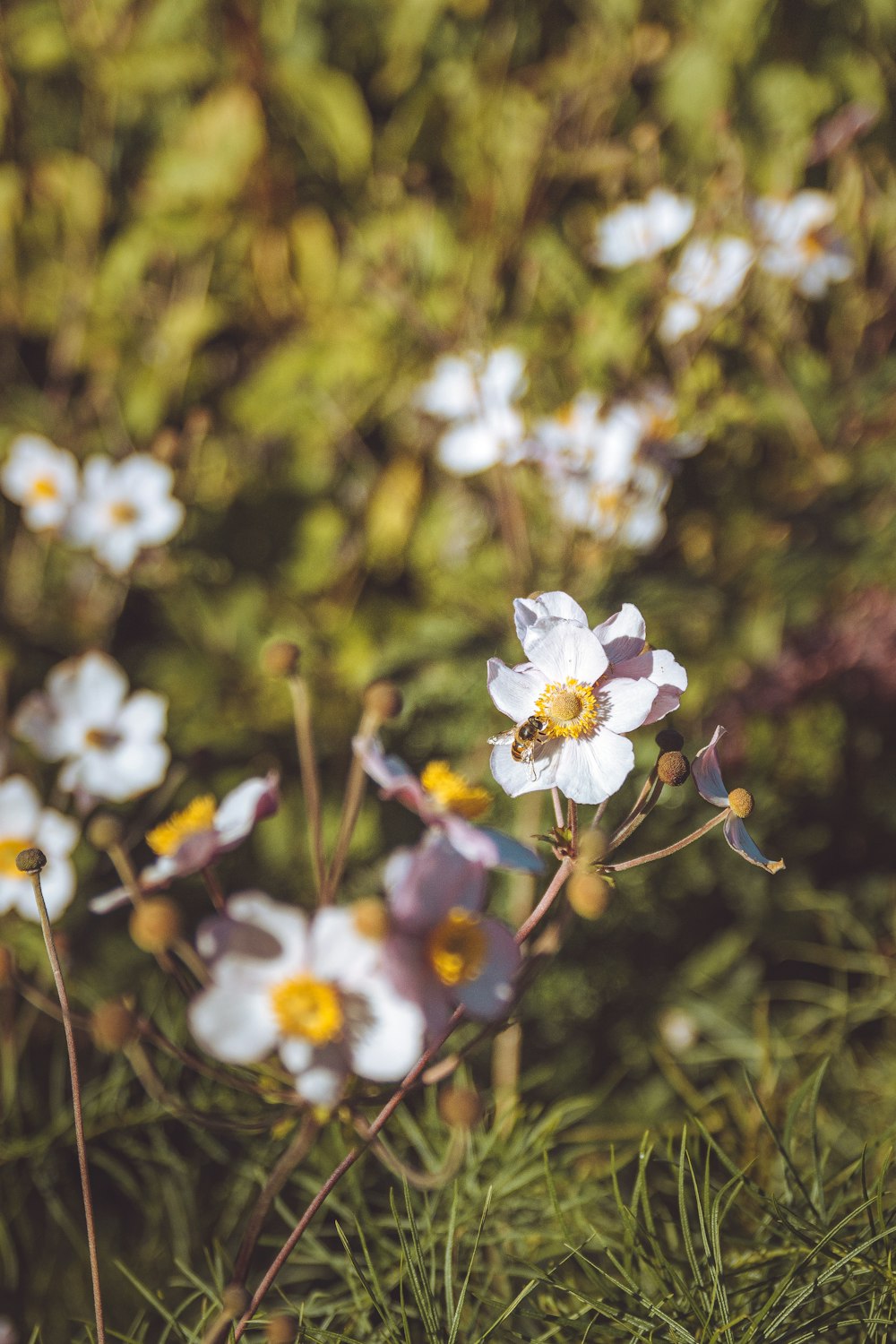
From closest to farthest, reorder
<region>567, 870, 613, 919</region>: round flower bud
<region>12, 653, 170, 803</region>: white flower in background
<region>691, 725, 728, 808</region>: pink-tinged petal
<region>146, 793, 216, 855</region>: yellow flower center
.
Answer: <region>567, 870, 613, 919</region>: round flower bud, <region>691, 725, 728, 808</region>: pink-tinged petal, <region>146, 793, 216, 855</region>: yellow flower center, <region>12, 653, 170, 803</region>: white flower in background

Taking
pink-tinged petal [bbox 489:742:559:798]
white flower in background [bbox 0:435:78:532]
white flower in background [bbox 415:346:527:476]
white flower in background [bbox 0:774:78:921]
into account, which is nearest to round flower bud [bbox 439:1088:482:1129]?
pink-tinged petal [bbox 489:742:559:798]

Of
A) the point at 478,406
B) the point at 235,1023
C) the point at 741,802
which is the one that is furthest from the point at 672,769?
the point at 478,406

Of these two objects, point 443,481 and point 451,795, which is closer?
point 451,795

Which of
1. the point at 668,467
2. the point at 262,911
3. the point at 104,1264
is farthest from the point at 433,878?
the point at 668,467

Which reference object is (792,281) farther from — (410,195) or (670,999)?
(670,999)

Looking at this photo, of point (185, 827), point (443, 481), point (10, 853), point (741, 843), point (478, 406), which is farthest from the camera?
point (443, 481)

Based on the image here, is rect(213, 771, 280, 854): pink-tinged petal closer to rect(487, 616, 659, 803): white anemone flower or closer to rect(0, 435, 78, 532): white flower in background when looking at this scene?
rect(487, 616, 659, 803): white anemone flower

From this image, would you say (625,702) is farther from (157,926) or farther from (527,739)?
(157,926)
